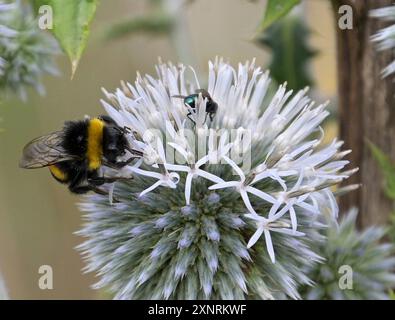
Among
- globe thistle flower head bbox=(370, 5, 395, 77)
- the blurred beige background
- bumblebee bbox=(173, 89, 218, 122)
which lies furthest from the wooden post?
→ the blurred beige background

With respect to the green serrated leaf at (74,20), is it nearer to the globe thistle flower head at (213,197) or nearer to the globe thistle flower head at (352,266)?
the globe thistle flower head at (213,197)

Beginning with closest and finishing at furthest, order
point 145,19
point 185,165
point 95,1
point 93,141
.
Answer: point 95,1 < point 185,165 < point 93,141 < point 145,19

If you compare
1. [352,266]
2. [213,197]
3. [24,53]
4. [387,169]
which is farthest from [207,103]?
[24,53]

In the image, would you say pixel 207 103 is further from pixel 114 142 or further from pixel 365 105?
pixel 365 105

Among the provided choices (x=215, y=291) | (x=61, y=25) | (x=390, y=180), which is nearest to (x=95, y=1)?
(x=61, y=25)

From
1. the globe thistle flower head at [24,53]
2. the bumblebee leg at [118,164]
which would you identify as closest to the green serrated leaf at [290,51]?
the globe thistle flower head at [24,53]

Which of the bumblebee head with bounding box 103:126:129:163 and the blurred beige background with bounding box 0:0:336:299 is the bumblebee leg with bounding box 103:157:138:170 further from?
the blurred beige background with bounding box 0:0:336:299
